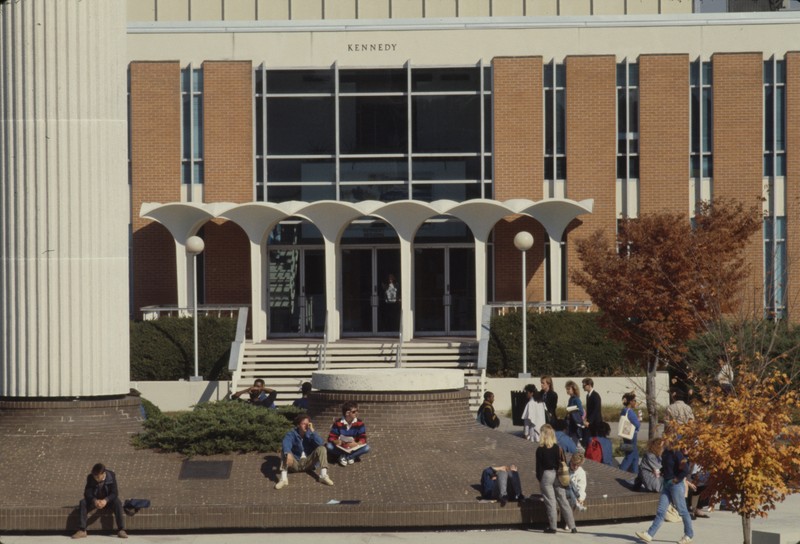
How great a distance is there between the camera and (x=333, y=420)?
21.5 metres

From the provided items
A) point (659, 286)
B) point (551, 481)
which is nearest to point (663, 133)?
point (659, 286)

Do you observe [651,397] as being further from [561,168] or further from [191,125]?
[191,125]

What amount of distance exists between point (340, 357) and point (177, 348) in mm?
4005

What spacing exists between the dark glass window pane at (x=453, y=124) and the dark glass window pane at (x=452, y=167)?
9.7 inches

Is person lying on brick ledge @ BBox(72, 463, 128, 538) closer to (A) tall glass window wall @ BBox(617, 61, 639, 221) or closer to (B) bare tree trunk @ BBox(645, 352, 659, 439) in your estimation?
(B) bare tree trunk @ BBox(645, 352, 659, 439)

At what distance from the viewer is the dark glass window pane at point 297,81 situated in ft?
130

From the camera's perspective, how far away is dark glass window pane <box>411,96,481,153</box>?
39531 mm

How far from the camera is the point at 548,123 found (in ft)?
130

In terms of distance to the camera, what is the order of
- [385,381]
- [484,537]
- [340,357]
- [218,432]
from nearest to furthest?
[484,537] → [218,432] → [385,381] → [340,357]

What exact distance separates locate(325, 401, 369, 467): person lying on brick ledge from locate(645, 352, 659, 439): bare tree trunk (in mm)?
8277

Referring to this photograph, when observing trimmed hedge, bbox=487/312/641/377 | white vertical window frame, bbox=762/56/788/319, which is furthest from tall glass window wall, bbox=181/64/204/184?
white vertical window frame, bbox=762/56/788/319

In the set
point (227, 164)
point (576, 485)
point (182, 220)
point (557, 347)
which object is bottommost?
point (576, 485)

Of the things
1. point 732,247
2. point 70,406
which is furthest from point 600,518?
point 732,247

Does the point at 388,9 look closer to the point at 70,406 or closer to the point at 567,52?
the point at 567,52
